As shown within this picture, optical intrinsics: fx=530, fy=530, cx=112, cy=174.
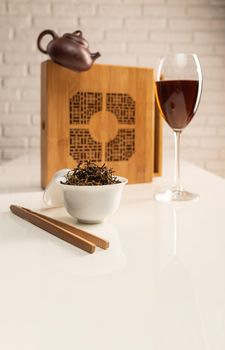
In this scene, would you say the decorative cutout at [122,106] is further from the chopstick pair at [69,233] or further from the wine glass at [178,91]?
the chopstick pair at [69,233]

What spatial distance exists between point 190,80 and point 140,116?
0.92 ft

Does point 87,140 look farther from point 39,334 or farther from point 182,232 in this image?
point 39,334

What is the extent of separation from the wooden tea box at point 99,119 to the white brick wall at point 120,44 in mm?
1600

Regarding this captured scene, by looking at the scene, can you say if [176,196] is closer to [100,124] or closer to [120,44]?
[100,124]

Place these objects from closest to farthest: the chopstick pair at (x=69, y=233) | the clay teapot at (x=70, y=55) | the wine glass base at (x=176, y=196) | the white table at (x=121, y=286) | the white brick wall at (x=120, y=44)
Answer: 1. the white table at (x=121, y=286)
2. the chopstick pair at (x=69, y=233)
3. the wine glass base at (x=176, y=196)
4. the clay teapot at (x=70, y=55)
5. the white brick wall at (x=120, y=44)

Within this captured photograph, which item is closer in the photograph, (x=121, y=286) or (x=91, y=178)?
(x=121, y=286)

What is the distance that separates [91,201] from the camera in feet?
2.77

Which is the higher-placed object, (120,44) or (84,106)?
(120,44)

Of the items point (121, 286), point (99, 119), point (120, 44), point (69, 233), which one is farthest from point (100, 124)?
point (120, 44)

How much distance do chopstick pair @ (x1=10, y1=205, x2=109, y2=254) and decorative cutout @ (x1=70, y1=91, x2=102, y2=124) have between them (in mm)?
487

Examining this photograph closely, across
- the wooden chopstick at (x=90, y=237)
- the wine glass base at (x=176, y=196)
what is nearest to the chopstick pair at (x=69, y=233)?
the wooden chopstick at (x=90, y=237)

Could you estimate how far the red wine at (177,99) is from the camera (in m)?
1.12

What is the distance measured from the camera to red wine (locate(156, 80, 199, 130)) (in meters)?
1.12

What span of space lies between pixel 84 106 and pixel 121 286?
2.75 ft
